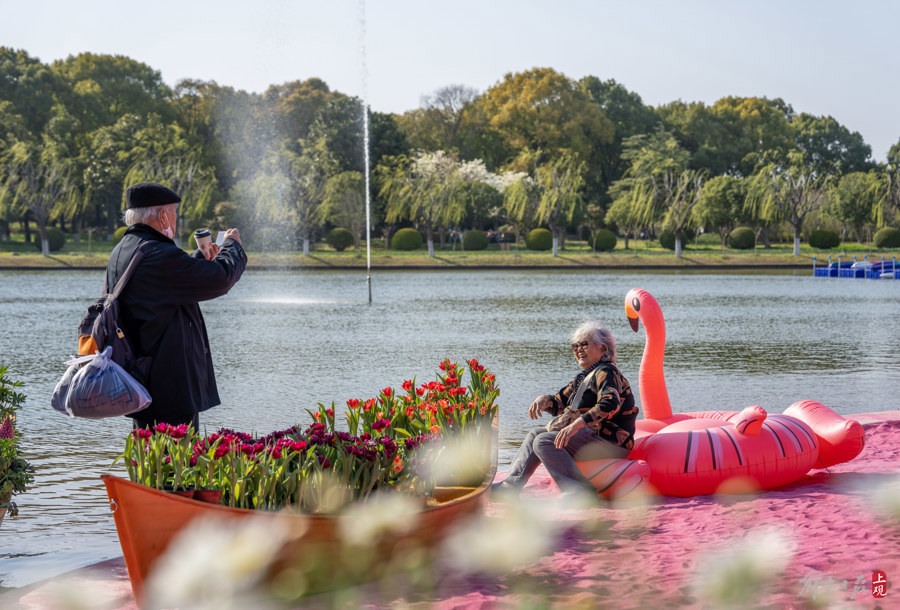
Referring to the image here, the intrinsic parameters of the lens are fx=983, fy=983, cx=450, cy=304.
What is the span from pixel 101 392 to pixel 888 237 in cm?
5907

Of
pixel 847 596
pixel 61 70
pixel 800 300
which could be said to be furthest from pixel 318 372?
pixel 61 70

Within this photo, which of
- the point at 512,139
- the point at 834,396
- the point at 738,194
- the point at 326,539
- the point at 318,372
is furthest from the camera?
the point at 512,139

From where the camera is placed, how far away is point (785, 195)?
58094 millimetres

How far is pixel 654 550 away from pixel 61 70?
268ft

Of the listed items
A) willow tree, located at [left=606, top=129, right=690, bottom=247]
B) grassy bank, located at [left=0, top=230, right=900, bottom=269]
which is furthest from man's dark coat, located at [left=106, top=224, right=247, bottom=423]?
willow tree, located at [left=606, top=129, right=690, bottom=247]

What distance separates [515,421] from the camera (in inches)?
385

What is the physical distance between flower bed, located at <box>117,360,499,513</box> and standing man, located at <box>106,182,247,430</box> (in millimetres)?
A: 227

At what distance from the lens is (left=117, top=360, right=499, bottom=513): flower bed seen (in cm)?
419

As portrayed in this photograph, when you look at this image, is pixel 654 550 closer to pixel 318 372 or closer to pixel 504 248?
pixel 318 372

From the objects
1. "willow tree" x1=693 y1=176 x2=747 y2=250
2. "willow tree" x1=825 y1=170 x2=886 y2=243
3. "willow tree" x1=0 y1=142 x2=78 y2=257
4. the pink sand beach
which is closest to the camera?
the pink sand beach

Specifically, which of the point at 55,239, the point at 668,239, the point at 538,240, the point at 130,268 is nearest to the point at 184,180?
the point at 55,239

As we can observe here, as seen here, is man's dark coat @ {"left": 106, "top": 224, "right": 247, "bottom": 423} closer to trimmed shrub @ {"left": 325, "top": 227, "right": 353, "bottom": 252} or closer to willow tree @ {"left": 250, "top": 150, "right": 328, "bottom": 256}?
willow tree @ {"left": 250, "top": 150, "right": 328, "bottom": 256}

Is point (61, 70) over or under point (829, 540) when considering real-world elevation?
over

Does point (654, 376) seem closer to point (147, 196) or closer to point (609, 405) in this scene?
point (609, 405)
